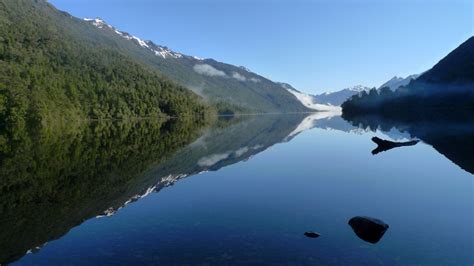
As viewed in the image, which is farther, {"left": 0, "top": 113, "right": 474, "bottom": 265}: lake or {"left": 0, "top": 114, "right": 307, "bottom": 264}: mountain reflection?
{"left": 0, "top": 114, "right": 307, "bottom": 264}: mountain reflection

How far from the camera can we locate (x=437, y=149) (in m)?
73.8

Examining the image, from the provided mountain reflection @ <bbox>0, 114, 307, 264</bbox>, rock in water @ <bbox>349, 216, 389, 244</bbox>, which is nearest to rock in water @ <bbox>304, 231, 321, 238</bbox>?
rock in water @ <bbox>349, 216, 389, 244</bbox>

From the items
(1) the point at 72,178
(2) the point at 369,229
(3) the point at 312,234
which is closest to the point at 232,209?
(3) the point at 312,234

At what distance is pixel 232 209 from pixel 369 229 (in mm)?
12840

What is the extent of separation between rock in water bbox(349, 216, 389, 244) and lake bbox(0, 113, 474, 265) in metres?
0.34

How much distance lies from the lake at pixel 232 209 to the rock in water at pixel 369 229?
1.12ft

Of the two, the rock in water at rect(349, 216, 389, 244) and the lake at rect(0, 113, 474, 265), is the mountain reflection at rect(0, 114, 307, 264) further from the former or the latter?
the rock in water at rect(349, 216, 389, 244)

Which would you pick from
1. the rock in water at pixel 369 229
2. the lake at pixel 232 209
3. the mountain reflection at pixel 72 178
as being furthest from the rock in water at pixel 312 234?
the mountain reflection at pixel 72 178

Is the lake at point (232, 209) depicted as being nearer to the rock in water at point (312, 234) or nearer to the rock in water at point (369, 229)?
the rock in water at point (369, 229)

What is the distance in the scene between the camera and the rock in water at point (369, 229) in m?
26.7

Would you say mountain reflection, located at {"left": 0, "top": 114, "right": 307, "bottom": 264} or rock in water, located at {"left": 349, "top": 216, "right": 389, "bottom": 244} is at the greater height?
rock in water, located at {"left": 349, "top": 216, "right": 389, "bottom": 244}

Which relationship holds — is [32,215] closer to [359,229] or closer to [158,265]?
[158,265]

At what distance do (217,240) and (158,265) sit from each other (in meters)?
5.28

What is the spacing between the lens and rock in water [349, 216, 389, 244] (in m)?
26.7
